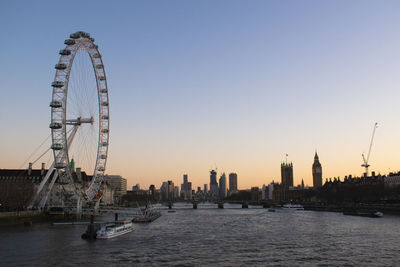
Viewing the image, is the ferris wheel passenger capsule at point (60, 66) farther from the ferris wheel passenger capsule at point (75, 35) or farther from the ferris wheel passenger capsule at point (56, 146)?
the ferris wheel passenger capsule at point (56, 146)

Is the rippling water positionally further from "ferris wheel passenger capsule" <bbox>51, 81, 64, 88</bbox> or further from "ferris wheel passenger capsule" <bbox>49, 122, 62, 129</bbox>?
"ferris wheel passenger capsule" <bbox>51, 81, 64, 88</bbox>

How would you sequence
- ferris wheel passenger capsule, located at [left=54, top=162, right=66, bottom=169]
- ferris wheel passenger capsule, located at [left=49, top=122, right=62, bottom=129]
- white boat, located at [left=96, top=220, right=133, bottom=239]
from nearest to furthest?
1. white boat, located at [left=96, top=220, right=133, bottom=239]
2. ferris wheel passenger capsule, located at [left=49, top=122, right=62, bottom=129]
3. ferris wheel passenger capsule, located at [left=54, top=162, right=66, bottom=169]

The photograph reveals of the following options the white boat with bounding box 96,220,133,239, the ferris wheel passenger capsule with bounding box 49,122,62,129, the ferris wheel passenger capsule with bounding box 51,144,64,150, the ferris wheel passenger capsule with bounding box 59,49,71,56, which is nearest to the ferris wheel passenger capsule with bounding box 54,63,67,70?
the ferris wheel passenger capsule with bounding box 59,49,71,56

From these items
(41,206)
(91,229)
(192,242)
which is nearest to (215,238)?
(192,242)

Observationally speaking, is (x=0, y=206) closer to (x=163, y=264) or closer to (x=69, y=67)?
(x=69, y=67)

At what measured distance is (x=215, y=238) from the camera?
193 ft

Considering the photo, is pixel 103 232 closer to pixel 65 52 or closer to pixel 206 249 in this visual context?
pixel 206 249

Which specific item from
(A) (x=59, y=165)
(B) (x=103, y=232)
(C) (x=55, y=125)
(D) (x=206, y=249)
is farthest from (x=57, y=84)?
(D) (x=206, y=249)

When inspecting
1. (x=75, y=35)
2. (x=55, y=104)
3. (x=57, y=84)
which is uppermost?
(x=75, y=35)

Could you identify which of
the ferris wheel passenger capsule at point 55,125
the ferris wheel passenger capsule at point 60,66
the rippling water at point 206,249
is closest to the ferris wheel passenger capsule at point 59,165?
the ferris wheel passenger capsule at point 55,125

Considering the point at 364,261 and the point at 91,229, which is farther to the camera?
the point at 91,229

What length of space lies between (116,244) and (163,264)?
16.2m

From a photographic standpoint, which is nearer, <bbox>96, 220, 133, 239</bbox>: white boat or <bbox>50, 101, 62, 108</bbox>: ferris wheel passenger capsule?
<bbox>96, 220, 133, 239</bbox>: white boat

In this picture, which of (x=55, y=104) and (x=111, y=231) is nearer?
(x=111, y=231)
